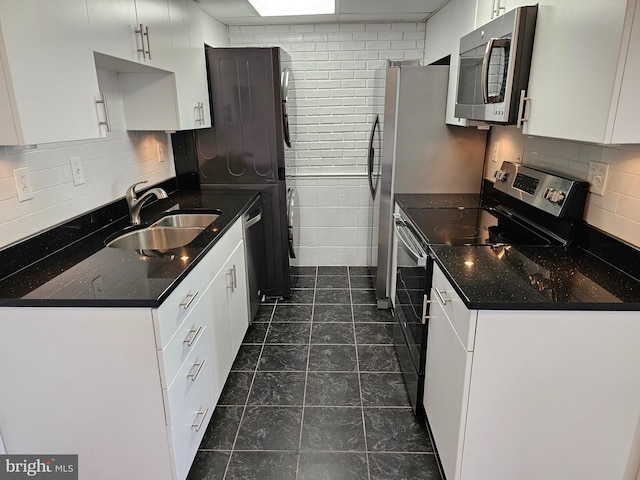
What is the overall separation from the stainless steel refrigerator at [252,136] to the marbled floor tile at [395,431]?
1449 mm

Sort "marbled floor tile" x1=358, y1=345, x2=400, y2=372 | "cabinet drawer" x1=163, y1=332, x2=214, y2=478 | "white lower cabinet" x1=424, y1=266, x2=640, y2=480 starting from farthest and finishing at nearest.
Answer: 1. "marbled floor tile" x1=358, y1=345, x2=400, y2=372
2. "cabinet drawer" x1=163, y1=332, x2=214, y2=478
3. "white lower cabinet" x1=424, y1=266, x2=640, y2=480

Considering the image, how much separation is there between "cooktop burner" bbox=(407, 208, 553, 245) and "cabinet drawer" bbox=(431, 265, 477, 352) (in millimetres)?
243

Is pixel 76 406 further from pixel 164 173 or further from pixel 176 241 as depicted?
pixel 164 173

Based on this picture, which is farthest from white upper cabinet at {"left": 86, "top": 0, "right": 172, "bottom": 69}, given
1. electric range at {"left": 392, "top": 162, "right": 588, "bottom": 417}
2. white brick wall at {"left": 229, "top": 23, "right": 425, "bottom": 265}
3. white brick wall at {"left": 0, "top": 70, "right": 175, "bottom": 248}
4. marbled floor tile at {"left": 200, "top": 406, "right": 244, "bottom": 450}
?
marbled floor tile at {"left": 200, "top": 406, "right": 244, "bottom": 450}

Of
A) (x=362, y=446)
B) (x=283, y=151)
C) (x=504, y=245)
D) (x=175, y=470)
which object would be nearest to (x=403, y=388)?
(x=362, y=446)

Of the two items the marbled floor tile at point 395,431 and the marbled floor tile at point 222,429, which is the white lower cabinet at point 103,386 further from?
the marbled floor tile at point 395,431

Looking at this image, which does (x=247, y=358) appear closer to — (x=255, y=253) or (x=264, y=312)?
(x=264, y=312)

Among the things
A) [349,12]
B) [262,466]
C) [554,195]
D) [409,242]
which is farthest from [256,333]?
[349,12]

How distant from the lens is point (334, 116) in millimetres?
3701

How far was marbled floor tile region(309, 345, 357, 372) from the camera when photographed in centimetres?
248

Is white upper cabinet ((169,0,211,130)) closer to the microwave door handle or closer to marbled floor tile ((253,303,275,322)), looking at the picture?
marbled floor tile ((253,303,275,322))

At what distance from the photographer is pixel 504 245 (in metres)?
1.87

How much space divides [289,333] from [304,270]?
A: 3.77 ft

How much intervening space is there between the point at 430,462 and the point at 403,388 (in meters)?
0.50
